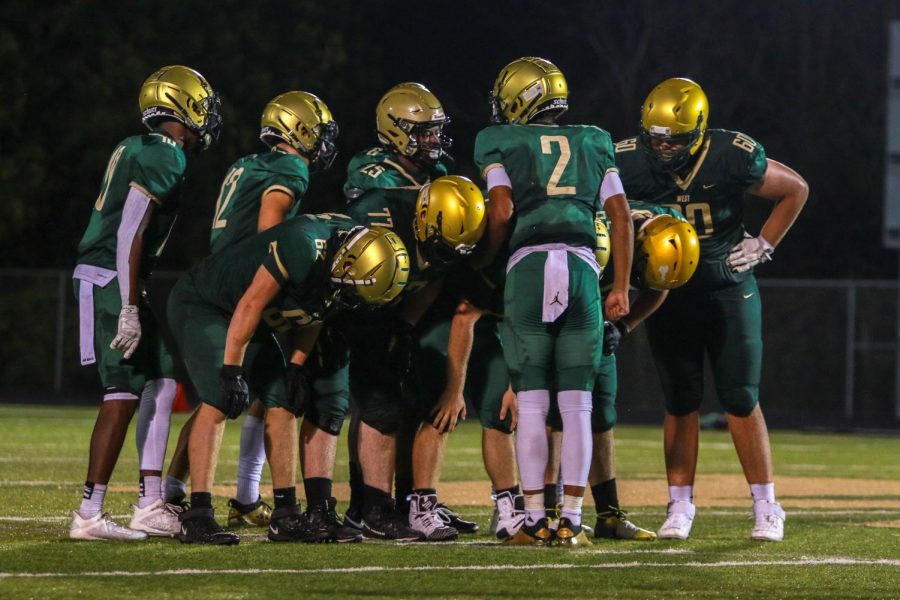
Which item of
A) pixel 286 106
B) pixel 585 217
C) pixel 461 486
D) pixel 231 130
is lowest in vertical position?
pixel 461 486

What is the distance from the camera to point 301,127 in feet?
26.0

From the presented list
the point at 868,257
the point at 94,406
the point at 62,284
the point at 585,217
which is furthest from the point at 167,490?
the point at 868,257

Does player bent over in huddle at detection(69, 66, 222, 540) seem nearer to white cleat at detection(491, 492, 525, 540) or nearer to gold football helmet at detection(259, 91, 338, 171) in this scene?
gold football helmet at detection(259, 91, 338, 171)

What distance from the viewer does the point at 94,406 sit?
2155 centimetres

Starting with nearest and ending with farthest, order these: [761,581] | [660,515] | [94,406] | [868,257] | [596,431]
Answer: [761,581], [596,431], [660,515], [94,406], [868,257]

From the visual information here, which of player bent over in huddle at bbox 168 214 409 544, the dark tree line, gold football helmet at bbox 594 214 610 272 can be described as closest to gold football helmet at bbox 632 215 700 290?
gold football helmet at bbox 594 214 610 272

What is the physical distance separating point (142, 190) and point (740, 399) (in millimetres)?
2959

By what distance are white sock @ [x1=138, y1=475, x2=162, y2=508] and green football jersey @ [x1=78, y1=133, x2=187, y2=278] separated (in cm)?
91

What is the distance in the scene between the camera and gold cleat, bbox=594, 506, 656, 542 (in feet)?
25.2

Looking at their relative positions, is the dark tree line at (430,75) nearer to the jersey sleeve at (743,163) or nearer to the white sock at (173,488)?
the white sock at (173,488)

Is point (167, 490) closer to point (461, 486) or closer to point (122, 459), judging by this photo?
point (461, 486)

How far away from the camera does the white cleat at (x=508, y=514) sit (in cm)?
748

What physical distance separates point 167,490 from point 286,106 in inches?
76.2

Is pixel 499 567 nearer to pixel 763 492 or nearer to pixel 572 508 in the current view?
pixel 572 508
